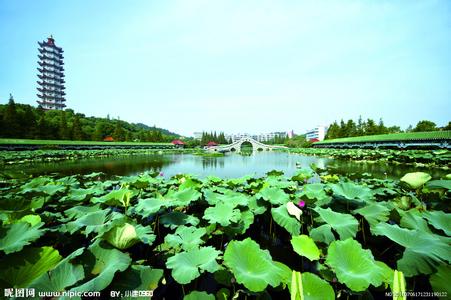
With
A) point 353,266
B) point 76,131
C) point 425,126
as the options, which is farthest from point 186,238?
point 425,126

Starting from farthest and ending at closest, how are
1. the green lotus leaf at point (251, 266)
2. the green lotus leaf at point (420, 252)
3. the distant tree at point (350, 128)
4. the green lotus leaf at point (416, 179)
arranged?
the distant tree at point (350, 128)
the green lotus leaf at point (416, 179)
the green lotus leaf at point (420, 252)
the green lotus leaf at point (251, 266)

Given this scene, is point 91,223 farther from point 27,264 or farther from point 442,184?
point 442,184

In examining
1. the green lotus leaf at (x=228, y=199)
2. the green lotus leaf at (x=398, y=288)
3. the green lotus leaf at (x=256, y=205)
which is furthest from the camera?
the green lotus leaf at (x=256, y=205)

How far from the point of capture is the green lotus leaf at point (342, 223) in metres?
2.28

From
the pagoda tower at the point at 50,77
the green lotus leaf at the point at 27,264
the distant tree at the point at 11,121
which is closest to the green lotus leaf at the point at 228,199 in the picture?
the green lotus leaf at the point at 27,264

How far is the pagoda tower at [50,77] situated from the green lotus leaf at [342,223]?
9921cm

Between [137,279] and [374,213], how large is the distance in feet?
9.55

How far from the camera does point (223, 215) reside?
8.97 ft

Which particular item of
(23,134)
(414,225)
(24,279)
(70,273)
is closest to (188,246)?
(70,273)

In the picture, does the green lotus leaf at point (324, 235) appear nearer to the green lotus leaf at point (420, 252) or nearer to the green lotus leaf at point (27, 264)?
the green lotus leaf at point (420, 252)

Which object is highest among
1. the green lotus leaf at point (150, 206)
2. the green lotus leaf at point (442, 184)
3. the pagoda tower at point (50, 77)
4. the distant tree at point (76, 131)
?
the pagoda tower at point (50, 77)

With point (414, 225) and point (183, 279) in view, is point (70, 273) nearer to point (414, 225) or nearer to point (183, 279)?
point (183, 279)

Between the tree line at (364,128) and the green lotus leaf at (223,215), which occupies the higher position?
the tree line at (364,128)

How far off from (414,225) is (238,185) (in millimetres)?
3255
